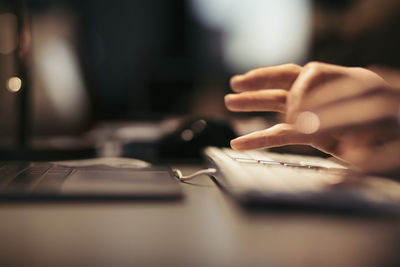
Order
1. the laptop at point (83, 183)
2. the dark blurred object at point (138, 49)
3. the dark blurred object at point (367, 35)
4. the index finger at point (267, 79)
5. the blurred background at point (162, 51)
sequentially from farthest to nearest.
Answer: the dark blurred object at point (138, 49)
the dark blurred object at point (367, 35)
the blurred background at point (162, 51)
the index finger at point (267, 79)
the laptop at point (83, 183)

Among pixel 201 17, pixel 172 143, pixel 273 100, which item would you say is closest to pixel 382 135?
pixel 273 100

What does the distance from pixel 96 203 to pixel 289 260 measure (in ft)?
0.66

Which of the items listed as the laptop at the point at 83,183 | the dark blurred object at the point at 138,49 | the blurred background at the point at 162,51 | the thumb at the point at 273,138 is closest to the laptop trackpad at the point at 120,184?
the laptop at the point at 83,183

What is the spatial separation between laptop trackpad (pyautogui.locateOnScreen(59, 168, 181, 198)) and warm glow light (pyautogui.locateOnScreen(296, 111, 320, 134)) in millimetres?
168

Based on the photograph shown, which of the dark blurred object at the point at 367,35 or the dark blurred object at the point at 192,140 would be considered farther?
the dark blurred object at the point at 367,35

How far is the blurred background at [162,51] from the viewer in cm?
129

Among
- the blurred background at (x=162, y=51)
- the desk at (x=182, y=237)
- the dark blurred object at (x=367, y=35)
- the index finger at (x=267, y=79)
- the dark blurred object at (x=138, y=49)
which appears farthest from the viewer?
the dark blurred object at (x=138, y=49)

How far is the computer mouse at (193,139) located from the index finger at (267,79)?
213mm

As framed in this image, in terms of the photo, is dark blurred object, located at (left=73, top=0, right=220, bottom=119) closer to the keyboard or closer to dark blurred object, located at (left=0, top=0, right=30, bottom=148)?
dark blurred object, located at (left=0, top=0, right=30, bottom=148)

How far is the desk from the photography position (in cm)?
26

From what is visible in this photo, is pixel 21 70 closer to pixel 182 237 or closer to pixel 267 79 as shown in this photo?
pixel 267 79

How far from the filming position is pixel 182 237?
30 cm

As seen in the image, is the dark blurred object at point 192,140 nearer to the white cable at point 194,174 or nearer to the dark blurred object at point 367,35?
the white cable at point 194,174

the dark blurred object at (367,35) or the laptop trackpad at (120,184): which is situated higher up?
the dark blurred object at (367,35)
